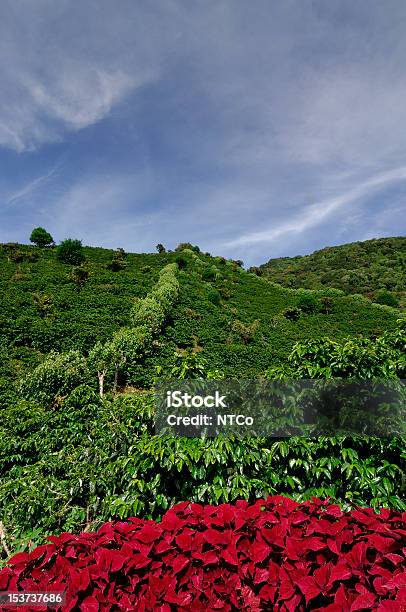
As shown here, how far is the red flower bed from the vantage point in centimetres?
164

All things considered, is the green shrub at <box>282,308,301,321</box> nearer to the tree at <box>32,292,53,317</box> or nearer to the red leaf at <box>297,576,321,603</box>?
the tree at <box>32,292,53,317</box>

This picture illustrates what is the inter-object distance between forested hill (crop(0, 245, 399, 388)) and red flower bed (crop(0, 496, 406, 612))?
10.1 m

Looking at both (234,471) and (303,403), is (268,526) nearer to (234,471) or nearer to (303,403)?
(234,471)

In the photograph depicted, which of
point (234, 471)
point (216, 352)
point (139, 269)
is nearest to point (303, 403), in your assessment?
point (234, 471)

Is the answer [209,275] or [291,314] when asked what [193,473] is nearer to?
[291,314]

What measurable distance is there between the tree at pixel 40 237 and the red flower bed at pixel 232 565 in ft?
105

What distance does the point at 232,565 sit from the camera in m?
1.85

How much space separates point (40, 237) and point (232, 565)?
3270 cm

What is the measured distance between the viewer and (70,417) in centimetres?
579

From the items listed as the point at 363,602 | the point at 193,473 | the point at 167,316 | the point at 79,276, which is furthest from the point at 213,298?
the point at 363,602

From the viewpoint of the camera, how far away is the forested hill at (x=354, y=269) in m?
41.4

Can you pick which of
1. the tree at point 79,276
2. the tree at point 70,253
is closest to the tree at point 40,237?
the tree at point 70,253

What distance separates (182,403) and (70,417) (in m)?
3.02

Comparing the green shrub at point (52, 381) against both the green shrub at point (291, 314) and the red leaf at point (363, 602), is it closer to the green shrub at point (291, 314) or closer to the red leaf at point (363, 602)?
the red leaf at point (363, 602)
